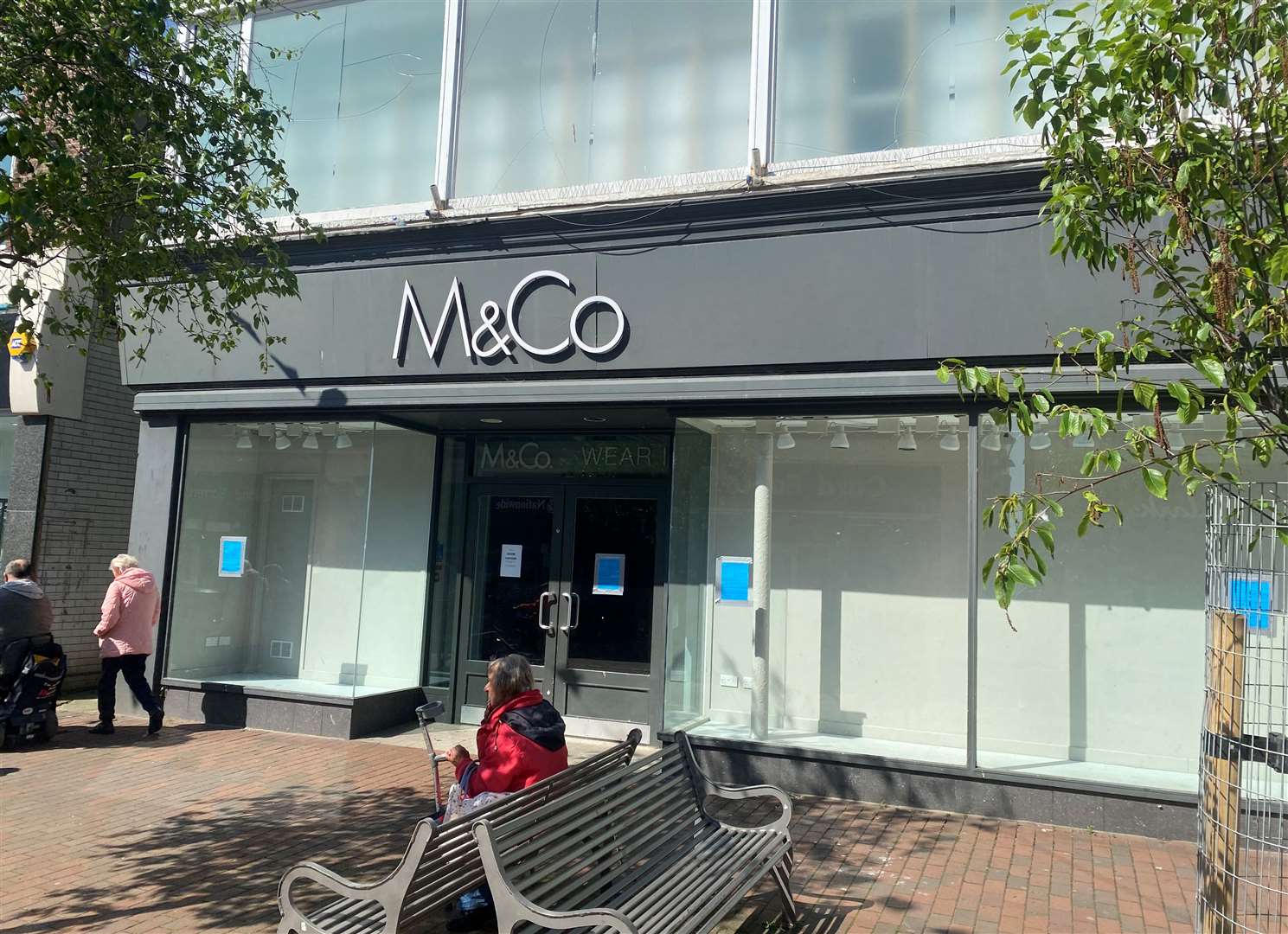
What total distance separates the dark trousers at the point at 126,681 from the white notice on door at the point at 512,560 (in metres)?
3.33

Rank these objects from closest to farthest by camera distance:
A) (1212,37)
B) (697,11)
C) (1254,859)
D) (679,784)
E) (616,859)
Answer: (1212,37) < (616,859) < (679,784) < (1254,859) < (697,11)

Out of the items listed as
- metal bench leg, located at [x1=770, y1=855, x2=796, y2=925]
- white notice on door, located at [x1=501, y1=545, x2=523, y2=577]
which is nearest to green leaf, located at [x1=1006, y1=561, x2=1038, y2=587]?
metal bench leg, located at [x1=770, y1=855, x2=796, y2=925]

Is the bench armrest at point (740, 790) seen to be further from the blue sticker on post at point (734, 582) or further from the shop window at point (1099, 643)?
the blue sticker on post at point (734, 582)

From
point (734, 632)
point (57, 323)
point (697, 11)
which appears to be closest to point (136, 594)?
point (57, 323)

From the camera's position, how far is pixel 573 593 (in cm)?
949

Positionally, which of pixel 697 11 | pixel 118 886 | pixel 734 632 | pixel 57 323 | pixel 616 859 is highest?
pixel 697 11

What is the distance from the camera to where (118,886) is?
17.0 ft

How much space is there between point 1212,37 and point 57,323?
6989 millimetres

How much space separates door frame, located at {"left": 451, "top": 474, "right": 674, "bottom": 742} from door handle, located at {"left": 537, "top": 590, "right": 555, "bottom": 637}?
6 cm

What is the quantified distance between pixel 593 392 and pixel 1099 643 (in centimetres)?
428

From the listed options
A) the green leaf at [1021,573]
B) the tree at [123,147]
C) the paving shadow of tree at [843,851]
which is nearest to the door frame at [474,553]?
the tree at [123,147]

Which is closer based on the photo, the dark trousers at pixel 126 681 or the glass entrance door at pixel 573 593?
the dark trousers at pixel 126 681

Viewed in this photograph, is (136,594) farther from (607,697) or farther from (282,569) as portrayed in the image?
(607,697)

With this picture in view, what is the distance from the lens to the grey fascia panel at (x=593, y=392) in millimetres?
7086
